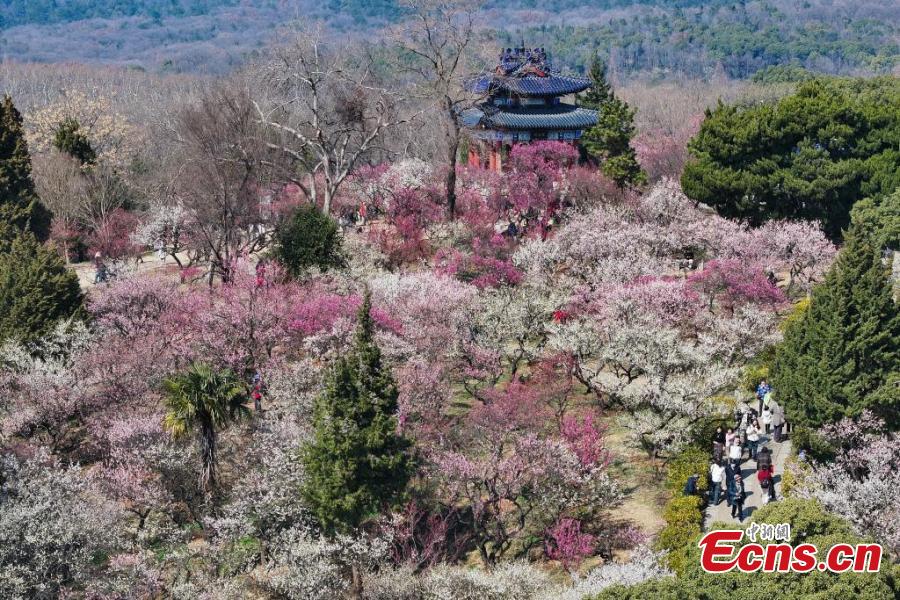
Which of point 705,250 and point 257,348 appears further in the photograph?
point 705,250

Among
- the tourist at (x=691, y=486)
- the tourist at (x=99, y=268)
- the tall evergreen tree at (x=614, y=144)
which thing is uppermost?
the tall evergreen tree at (x=614, y=144)

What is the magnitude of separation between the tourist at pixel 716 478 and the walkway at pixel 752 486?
138mm

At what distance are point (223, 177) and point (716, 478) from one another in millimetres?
27299

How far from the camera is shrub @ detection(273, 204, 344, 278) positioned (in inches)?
1556

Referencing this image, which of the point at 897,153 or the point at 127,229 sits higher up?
the point at 897,153

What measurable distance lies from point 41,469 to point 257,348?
943 cm

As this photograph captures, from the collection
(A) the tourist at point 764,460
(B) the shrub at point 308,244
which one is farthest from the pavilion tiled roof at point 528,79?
(A) the tourist at point 764,460

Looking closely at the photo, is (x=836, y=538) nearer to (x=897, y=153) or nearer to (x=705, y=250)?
(x=705, y=250)

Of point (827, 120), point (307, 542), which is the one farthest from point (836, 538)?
point (827, 120)

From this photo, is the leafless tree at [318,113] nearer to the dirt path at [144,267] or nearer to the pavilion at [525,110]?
the pavilion at [525,110]

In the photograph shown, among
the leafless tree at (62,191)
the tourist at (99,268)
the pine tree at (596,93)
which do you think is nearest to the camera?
the tourist at (99,268)

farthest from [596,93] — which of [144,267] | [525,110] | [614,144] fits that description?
[144,267]

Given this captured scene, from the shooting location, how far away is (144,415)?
98.8ft

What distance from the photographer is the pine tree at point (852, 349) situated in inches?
1040
